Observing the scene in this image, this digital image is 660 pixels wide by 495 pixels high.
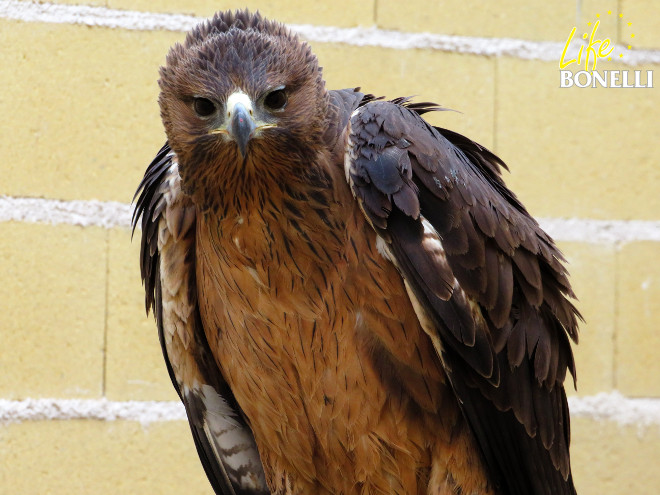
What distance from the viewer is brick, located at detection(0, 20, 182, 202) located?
3707 mm

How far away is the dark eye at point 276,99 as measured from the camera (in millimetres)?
2463

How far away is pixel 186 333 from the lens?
3.08 m

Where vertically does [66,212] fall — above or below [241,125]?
below

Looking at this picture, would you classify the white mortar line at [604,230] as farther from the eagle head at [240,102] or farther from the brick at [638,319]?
the eagle head at [240,102]

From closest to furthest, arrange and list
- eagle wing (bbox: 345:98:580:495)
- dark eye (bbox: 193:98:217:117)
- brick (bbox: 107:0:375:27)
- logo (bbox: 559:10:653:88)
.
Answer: dark eye (bbox: 193:98:217:117) → eagle wing (bbox: 345:98:580:495) → brick (bbox: 107:0:375:27) → logo (bbox: 559:10:653:88)

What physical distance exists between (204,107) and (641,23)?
239cm

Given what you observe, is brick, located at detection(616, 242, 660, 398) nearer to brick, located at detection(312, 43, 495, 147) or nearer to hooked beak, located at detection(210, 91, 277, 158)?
brick, located at detection(312, 43, 495, 147)

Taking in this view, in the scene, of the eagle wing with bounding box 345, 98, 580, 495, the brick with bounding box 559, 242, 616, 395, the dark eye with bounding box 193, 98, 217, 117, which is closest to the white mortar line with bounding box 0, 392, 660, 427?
the brick with bounding box 559, 242, 616, 395

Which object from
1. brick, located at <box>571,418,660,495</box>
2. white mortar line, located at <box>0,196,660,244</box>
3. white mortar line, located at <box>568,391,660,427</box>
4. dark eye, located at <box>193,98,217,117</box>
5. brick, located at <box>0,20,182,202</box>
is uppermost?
dark eye, located at <box>193,98,217,117</box>

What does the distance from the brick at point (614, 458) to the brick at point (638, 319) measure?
180 mm

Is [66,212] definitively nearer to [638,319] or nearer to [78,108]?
[78,108]

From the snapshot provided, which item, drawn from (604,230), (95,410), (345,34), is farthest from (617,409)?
(95,410)

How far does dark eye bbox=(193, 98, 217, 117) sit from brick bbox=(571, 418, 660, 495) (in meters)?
2.30

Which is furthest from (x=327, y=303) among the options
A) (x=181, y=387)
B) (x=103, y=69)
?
(x=103, y=69)
